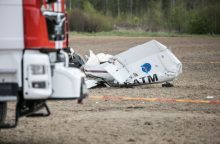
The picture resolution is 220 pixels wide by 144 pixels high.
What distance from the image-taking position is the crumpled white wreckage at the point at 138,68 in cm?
1550

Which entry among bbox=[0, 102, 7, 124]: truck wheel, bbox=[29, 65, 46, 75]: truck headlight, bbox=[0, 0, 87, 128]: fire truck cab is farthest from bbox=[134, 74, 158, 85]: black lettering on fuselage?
bbox=[29, 65, 46, 75]: truck headlight

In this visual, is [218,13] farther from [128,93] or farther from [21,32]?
[21,32]

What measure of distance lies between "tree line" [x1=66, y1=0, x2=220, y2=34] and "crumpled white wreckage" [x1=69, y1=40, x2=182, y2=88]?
51.9 m

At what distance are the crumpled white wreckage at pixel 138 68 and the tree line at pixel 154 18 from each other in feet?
170

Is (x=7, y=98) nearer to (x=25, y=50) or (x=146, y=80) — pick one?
(x=25, y=50)

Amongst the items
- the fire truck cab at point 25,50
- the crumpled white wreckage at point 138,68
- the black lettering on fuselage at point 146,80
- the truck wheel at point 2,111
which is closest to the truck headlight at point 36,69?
the fire truck cab at point 25,50

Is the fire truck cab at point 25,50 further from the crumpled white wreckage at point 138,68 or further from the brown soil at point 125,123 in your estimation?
the crumpled white wreckage at point 138,68

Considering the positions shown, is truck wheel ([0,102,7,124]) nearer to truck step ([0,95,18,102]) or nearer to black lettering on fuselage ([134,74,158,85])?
truck step ([0,95,18,102])

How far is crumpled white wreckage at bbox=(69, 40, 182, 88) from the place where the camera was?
1550 centimetres

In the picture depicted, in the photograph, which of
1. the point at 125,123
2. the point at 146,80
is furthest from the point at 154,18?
the point at 125,123

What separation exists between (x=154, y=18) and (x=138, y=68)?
7843 centimetres

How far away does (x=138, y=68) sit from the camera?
15.6 metres

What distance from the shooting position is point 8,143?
9172mm

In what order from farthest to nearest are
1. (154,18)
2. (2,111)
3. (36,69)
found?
(154,18) → (2,111) → (36,69)
